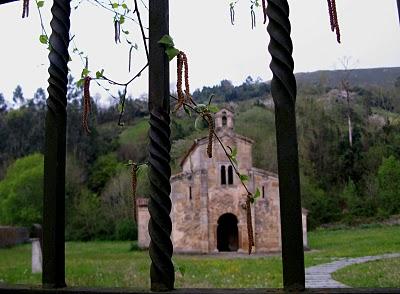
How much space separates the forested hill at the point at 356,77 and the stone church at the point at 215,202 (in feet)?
60.6

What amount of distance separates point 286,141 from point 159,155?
0.24 m

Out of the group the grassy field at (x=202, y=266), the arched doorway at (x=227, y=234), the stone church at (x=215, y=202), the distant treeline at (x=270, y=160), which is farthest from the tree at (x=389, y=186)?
the arched doorway at (x=227, y=234)

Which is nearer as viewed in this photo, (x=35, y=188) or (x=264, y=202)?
(x=264, y=202)

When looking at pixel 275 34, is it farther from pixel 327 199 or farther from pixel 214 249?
pixel 327 199

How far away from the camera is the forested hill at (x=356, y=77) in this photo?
3951cm

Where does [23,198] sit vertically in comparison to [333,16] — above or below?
above

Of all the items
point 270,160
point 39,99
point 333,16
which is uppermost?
point 39,99

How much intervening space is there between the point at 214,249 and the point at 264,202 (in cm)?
326

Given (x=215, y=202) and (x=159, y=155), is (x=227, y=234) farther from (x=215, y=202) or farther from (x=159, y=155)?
(x=159, y=155)

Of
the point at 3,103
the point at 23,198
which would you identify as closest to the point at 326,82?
the point at 23,198

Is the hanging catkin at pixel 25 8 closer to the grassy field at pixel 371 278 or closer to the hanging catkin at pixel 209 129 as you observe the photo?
the hanging catkin at pixel 209 129

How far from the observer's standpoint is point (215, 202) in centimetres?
2172

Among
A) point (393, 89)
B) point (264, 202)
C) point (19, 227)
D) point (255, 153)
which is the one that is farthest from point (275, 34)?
point (393, 89)

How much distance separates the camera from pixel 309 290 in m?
0.71
